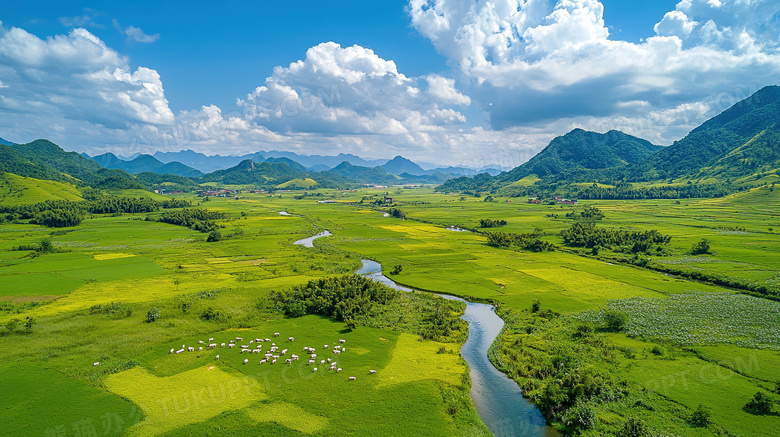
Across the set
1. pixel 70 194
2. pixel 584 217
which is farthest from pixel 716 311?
pixel 70 194

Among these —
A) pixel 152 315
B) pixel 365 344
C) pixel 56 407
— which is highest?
pixel 152 315

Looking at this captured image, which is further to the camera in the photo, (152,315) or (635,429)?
(152,315)

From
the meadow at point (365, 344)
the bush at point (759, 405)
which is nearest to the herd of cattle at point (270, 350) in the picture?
the meadow at point (365, 344)

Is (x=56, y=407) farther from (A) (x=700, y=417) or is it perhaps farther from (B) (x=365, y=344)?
(A) (x=700, y=417)

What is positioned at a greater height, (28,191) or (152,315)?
(28,191)

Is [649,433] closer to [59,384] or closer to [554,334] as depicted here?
[554,334]

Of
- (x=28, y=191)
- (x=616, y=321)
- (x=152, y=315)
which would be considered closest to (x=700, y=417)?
(x=616, y=321)

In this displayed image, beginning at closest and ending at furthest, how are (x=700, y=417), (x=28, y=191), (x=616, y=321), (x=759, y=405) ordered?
(x=700, y=417), (x=759, y=405), (x=616, y=321), (x=28, y=191)
